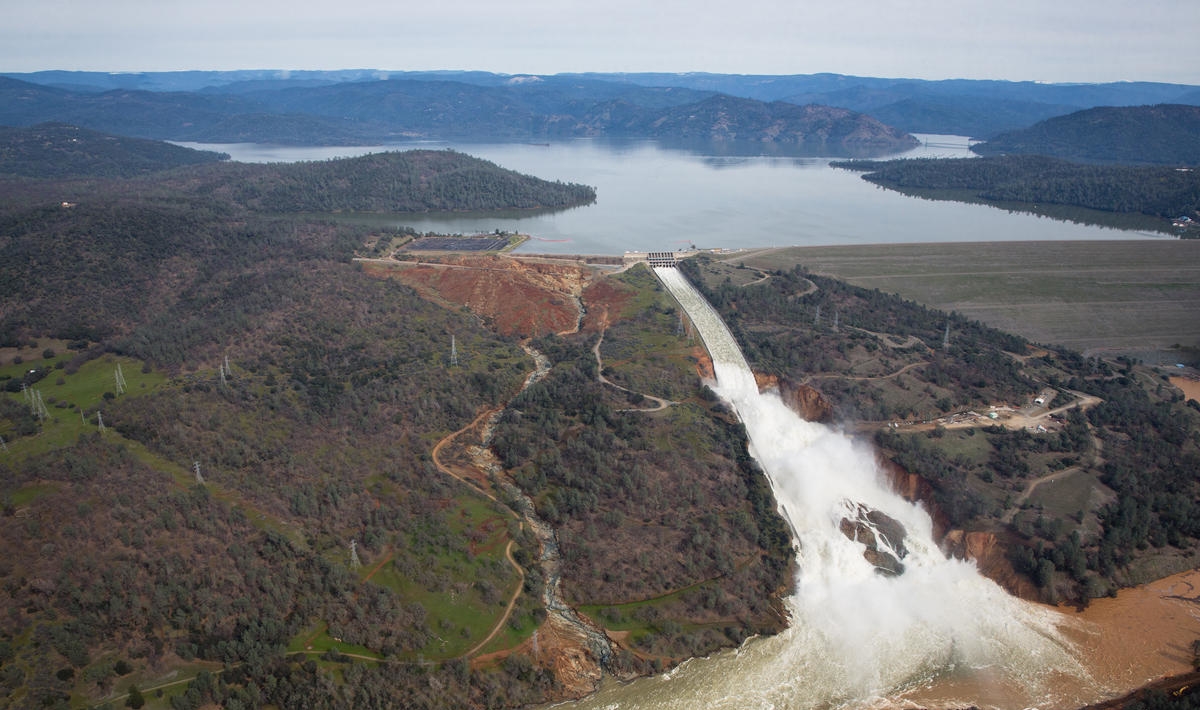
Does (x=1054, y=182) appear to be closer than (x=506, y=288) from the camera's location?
No

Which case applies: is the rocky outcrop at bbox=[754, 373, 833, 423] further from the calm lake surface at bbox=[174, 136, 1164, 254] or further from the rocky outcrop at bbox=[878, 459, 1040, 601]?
the calm lake surface at bbox=[174, 136, 1164, 254]

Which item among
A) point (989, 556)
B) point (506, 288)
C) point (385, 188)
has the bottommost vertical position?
point (989, 556)

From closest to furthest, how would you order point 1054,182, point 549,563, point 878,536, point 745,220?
point 549,563 < point 878,536 < point 745,220 < point 1054,182

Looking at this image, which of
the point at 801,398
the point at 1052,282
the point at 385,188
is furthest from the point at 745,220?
the point at 801,398

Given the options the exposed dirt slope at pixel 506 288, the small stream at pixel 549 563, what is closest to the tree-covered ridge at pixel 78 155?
the exposed dirt slope at pixel 506 288

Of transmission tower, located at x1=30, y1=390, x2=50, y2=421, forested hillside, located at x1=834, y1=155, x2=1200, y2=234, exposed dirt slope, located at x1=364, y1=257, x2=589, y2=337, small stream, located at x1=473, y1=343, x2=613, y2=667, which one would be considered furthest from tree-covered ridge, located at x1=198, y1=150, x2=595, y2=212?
small stream, located at x1=473, y1=343, x2=613, y2=667

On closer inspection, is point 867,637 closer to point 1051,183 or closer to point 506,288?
point 506,288
